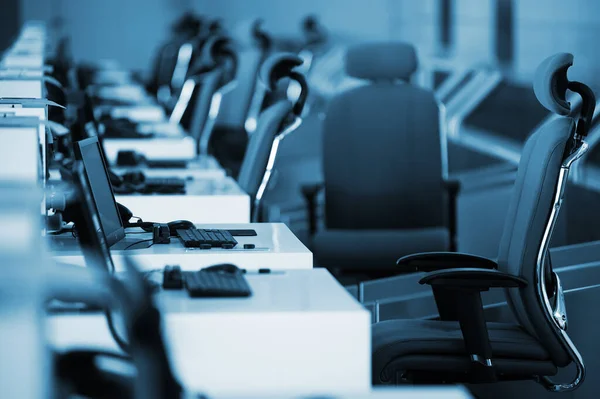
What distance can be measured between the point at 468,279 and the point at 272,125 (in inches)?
55.2

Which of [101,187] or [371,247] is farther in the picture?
[371,247]

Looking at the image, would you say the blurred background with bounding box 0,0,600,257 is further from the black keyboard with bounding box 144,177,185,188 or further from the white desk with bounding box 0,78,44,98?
the white desk with bounding box 0,78,44,98

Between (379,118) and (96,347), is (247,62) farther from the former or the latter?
(96,347)

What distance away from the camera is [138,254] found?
2.59 metres

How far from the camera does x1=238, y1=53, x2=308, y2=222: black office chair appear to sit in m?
3.71

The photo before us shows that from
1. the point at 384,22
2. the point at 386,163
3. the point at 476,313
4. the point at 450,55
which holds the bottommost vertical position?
the point at 384,22

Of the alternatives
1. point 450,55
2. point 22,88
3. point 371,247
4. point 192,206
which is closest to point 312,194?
point 371,247

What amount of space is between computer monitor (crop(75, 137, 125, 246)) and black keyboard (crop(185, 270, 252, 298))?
35cm

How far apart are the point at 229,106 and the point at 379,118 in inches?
124

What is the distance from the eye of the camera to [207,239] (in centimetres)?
275

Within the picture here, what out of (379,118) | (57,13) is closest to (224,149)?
(379,118)

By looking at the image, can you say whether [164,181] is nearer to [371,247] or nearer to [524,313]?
[371,247]

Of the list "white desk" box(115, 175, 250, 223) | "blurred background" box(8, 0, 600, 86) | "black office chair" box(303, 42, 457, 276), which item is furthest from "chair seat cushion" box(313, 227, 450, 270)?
"blurred background" box(8, 0, 600, 86)

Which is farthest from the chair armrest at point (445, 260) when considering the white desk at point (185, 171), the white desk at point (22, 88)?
the white desk at point (185, 171)
